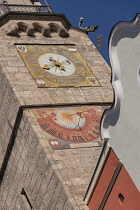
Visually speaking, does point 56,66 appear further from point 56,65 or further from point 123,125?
point 123,125

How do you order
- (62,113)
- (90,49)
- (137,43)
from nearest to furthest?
1. (137,43)
2. (62,113)
3. (90,49)

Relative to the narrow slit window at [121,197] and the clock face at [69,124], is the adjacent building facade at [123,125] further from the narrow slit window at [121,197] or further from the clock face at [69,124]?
the clock face at [69,124]

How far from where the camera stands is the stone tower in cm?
3434

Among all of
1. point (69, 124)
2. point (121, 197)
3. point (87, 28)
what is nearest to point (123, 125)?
point (121, 197)

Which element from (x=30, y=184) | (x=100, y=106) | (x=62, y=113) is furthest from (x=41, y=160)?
(x=100, y=106)

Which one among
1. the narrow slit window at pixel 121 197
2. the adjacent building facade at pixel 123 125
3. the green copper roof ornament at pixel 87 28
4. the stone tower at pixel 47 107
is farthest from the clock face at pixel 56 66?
the narrow slit window at pixel 121 197

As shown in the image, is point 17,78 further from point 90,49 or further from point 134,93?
point 134,93

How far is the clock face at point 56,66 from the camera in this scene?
41.3m

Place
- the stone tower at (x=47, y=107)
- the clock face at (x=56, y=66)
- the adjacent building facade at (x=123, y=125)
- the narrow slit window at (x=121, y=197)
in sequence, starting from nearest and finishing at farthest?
1. the adjacent building facade at (x=123, y=125)
2. the narrow slit window at (x=121, y=197)
3. the stone tower at (x=47, y=107)
4. the clock face at (x=56, y=66)

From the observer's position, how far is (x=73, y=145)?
35.9 meters

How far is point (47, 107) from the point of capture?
38.8 meters

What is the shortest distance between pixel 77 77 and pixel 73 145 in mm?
7346

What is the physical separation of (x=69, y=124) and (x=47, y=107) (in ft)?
6.16

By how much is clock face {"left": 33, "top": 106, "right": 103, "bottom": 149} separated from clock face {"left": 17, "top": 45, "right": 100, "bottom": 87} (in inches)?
106
